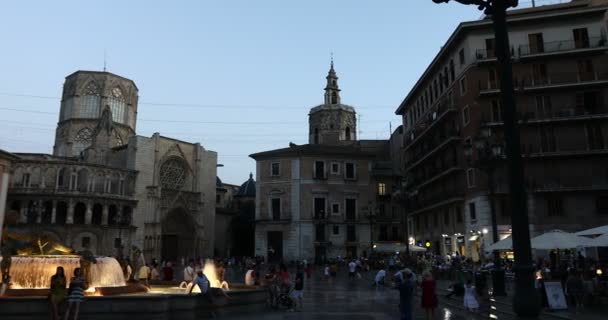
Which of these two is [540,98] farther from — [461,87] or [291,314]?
[291,314]

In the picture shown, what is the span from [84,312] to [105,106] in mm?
60916

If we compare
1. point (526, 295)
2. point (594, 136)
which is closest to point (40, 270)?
point (526, 295)

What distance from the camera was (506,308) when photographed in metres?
15.0

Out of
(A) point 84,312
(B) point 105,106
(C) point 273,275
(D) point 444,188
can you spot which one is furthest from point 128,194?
(A) point 84,312

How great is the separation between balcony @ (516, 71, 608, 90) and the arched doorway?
1550 inches

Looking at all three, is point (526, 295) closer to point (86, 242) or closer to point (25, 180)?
point (86, 242)

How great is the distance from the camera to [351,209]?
2090 inches

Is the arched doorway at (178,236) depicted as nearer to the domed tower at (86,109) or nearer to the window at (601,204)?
Answer: the domed tower at (86,109)

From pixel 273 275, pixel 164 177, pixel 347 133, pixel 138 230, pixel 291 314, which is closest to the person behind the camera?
pixel 291 314

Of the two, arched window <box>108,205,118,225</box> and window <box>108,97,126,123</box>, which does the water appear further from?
window <box>108,97,126,123</box>

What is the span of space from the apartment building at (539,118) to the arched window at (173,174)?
106 ft

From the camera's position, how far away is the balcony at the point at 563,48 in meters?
35.6

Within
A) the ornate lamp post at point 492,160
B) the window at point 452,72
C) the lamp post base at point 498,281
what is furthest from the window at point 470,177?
the lamp post base at point 498,281

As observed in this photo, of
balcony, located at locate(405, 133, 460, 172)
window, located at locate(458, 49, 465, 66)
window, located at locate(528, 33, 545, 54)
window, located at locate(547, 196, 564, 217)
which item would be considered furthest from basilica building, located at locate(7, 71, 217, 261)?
window, located at locate(528, 33, 545, 54)
